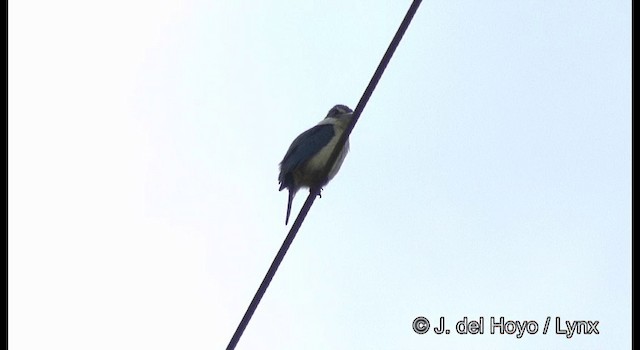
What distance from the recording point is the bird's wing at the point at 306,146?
6.57 metres

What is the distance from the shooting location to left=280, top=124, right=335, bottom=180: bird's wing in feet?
21.6

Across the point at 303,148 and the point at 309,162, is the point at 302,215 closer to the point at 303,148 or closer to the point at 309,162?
the point at 309,162

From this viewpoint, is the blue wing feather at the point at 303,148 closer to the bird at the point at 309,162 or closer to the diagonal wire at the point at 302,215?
the bird at the point at 309,162

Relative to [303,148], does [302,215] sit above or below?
below

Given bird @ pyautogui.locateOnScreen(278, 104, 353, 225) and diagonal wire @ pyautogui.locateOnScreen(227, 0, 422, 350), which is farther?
bird @ pyautogui.locateOnScreen(278, 104, 353, 225)

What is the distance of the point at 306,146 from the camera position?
6672mm

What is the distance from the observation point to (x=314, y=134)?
22.5 feet

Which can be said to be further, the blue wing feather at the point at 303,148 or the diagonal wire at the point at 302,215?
the blue wing feather at the point at 303,148

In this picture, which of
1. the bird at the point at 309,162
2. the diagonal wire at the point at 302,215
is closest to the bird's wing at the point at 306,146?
the bird at the point at 309,162

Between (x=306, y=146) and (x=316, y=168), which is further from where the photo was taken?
(x=306, y=146)

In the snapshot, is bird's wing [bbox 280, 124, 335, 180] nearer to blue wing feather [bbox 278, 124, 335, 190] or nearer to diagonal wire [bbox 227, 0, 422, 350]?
blue wing feather [bbox 278, 124, 335, 190]

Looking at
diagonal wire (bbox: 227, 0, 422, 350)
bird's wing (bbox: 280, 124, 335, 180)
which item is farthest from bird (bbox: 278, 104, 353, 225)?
diagonal wire (bbox: 227, 0, 422, 350)

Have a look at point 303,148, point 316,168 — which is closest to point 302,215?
point 316,168
